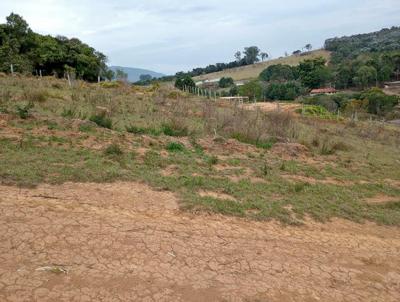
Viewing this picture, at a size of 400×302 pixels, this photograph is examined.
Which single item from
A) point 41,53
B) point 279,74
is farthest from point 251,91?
point 41,53

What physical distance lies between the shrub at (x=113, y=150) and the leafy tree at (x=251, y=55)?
284ft

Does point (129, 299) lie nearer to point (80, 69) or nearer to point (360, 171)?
point (360, 171)

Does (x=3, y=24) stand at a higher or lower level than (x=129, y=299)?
higher

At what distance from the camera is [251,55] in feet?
296

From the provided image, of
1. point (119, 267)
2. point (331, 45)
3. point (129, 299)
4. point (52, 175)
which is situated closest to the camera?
point (129, 299)

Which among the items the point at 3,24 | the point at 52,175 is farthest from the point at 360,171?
the point at 3,24

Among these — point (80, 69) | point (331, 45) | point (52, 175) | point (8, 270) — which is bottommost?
point (8, 270)

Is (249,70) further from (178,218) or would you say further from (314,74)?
(178,218)

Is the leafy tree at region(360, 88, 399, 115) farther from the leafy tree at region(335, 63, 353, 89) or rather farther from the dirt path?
the dirt path

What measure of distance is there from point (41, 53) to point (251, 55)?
71.0 metres

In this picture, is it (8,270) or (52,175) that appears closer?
(8,270)

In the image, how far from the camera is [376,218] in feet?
19.8

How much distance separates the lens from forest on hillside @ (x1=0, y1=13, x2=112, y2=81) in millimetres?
21812

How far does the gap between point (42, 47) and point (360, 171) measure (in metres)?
22.0
